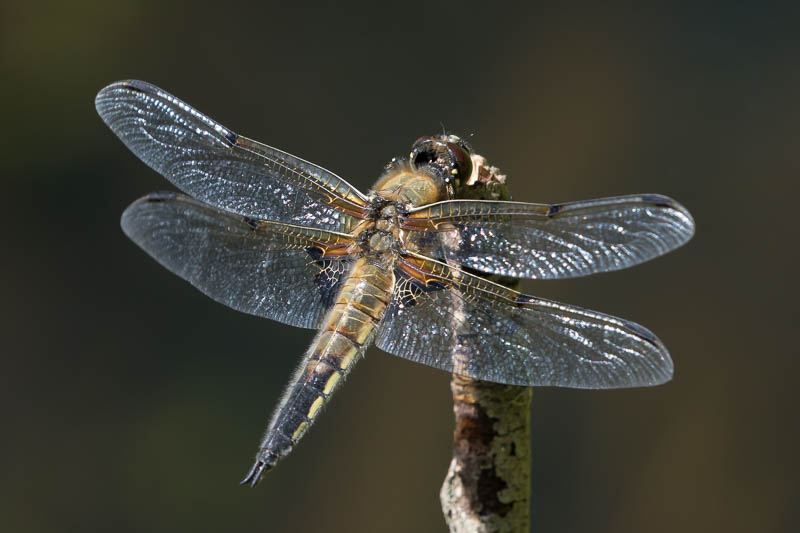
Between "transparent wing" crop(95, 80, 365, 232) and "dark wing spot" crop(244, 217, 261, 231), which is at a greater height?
"transparent wing" crop(95, 80, 365, 232)

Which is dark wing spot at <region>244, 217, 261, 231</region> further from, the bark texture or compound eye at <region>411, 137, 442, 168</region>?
the bark texture

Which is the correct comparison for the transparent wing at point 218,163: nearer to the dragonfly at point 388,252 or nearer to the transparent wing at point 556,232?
the dragonfly at point 388,252

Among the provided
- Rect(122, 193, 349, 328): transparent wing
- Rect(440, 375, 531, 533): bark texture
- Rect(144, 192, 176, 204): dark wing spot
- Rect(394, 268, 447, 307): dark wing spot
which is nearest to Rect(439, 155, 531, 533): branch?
Rect(440, 375, 531, 533): bark texture

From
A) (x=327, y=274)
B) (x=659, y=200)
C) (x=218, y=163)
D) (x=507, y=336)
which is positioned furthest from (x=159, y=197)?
(x=659, y=200)

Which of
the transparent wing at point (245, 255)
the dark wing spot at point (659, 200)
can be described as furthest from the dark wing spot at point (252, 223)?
the dark wing spot at point (659, 200)

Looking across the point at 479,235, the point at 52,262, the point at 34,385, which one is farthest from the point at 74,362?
the point at 479,235

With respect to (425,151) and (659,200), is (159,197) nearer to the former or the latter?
(425,151)

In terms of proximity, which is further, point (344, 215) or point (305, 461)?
point (305, 461)

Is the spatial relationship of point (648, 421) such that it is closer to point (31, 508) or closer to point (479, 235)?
point (479, 235)
